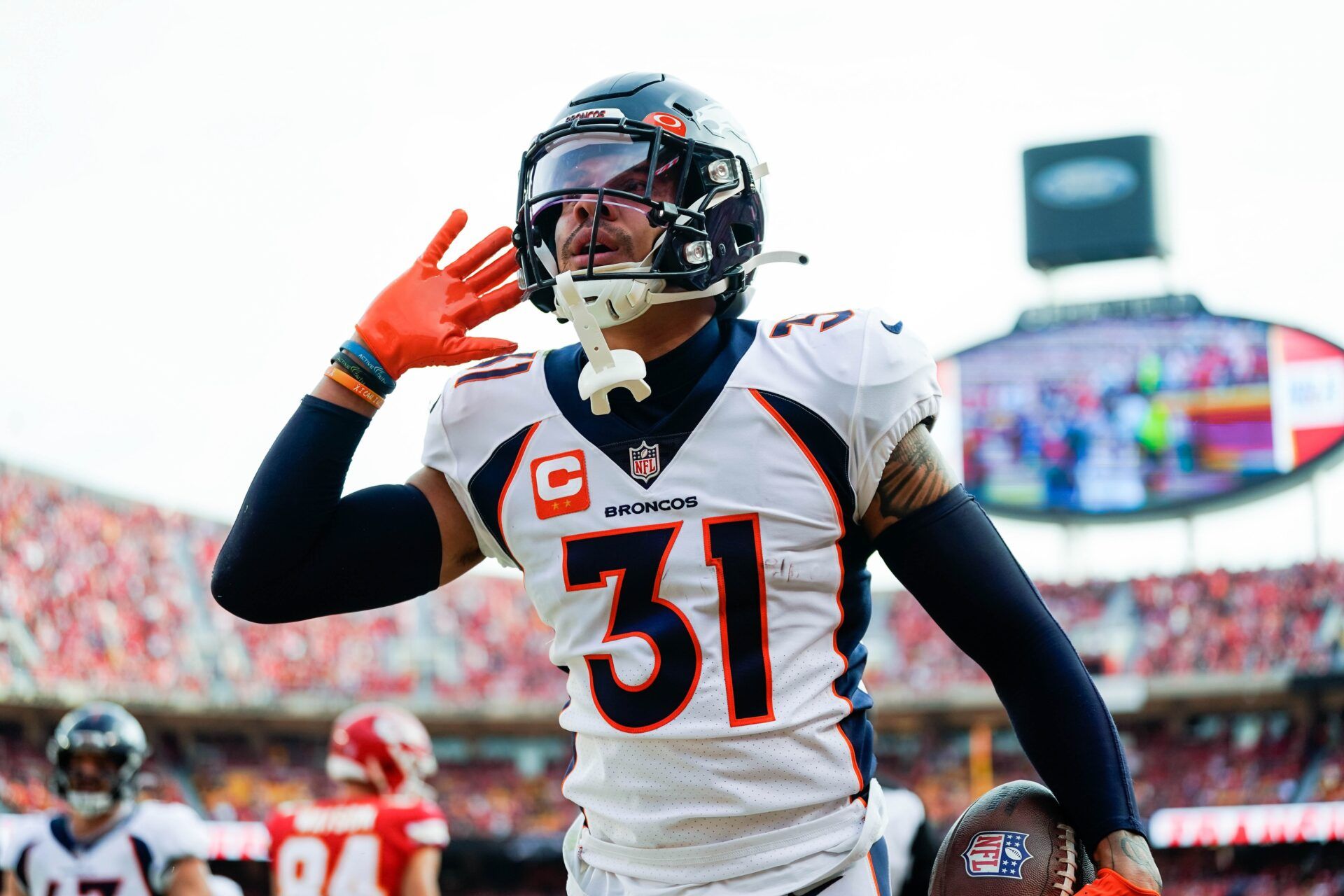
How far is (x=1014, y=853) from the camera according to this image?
202 cm

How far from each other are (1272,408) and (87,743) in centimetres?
1841

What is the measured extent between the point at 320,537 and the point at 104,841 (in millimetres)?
3566

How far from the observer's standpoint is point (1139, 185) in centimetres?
2295

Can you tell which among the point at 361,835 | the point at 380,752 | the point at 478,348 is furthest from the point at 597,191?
the point at 380,752

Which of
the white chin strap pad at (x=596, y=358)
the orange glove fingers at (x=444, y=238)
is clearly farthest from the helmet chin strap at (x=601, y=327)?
the orange glove fingers at (x=444, y=238)

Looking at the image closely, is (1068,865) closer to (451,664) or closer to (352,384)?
(352,384)

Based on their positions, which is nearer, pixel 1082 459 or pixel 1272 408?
pixel 1272 408

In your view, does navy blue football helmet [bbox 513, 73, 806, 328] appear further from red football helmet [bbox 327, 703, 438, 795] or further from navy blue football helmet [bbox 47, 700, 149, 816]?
red football helmet [bbox 327, 703, 438, 795]

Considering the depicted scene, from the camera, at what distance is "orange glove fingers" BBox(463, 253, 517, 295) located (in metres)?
2.25

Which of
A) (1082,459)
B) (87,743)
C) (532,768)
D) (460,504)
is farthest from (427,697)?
(460,504)

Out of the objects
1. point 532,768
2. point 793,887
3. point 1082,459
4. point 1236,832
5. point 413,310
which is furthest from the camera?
point 532,768

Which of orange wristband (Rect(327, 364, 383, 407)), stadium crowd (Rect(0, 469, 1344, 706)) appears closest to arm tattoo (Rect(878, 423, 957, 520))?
orange wristband (Rect(327, 364, 383, 407))

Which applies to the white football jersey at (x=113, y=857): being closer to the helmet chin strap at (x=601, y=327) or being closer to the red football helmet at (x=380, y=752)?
the red football helmet at (x=380, y=752)

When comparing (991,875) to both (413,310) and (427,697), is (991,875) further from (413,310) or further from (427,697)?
(427,697)
